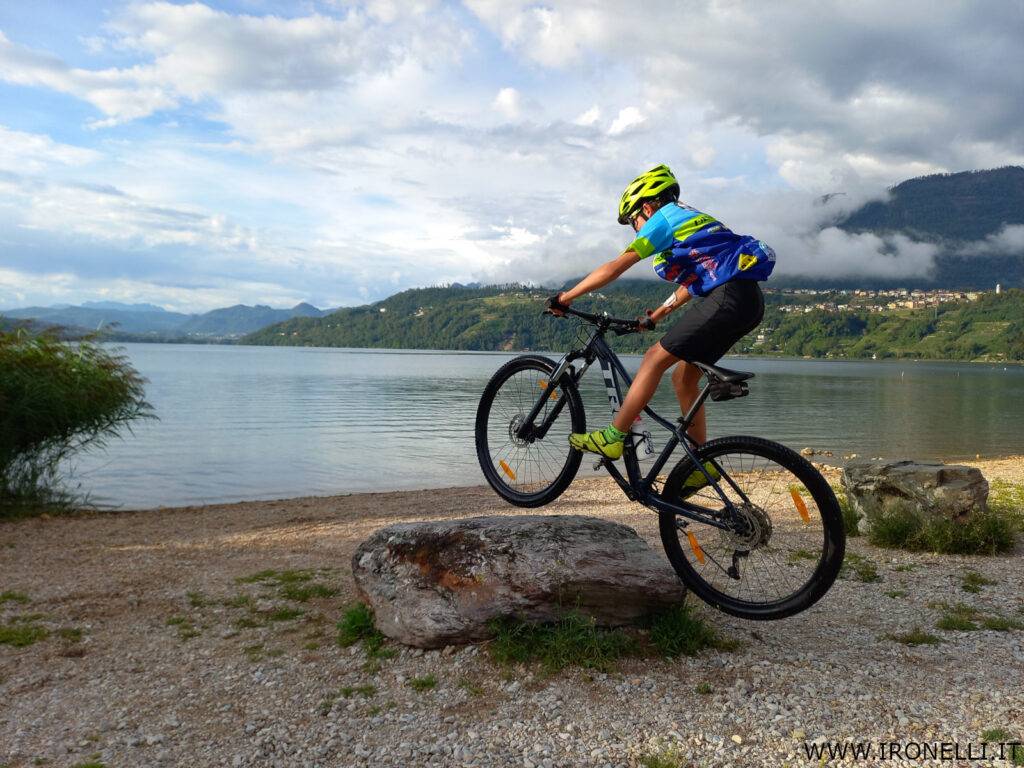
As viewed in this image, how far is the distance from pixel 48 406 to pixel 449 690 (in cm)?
1331

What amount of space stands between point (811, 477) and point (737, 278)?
1.61m

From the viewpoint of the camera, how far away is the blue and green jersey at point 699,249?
17.9ft

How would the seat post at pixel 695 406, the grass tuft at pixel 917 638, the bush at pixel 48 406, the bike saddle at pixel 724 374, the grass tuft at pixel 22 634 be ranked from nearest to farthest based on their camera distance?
1. the bike saddle at pixel 724 374
2. the seat post at pixel 695 406
3. the grass tuft at pixel 917 638
4. the grass tuft at pixel 22 634
5. the bush at pixel 48 406

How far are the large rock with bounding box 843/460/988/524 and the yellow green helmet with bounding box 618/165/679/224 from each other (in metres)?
6.54

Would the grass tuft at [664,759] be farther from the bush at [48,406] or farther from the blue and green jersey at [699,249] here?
the bush at [48,406]

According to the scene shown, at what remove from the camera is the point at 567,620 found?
18.4 feet

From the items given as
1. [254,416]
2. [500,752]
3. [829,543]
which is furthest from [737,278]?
[254,416]

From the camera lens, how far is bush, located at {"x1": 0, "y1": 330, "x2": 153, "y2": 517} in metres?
14.3

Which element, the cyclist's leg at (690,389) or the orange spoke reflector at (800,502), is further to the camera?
the cyclist's leg at (690,389)

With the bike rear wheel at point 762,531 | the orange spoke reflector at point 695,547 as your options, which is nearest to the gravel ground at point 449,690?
the bike rear wheel at point 762,531

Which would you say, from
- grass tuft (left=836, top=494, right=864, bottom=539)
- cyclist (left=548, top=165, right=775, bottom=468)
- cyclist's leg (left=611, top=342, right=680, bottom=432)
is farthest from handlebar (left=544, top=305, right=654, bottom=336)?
grass tuft (left=836, top=494, right=864, bottom=539)

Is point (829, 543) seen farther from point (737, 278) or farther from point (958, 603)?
point (958, 603)

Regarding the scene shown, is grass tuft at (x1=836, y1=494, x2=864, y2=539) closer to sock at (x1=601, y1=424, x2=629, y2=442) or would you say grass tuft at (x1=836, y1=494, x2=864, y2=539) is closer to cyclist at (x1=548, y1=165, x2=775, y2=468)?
cyclist at (x1=548, y1=165, x2=775, y2=468)

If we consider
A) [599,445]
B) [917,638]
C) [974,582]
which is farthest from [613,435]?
[974,582]
